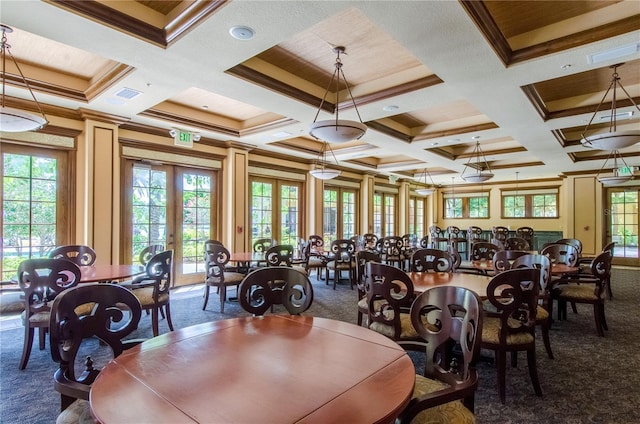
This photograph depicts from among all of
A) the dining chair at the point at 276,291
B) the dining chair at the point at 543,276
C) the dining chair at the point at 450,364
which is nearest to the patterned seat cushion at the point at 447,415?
the dining chair at the point at 450,364

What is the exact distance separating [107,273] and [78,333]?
222 cm

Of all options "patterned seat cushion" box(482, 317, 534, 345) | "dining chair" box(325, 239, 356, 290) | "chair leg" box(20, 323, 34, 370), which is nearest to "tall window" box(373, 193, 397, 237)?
"dining chair" box(325, 239, 356, 290)

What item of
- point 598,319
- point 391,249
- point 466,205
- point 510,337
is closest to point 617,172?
point 391,249

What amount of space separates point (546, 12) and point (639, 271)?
8.69 m

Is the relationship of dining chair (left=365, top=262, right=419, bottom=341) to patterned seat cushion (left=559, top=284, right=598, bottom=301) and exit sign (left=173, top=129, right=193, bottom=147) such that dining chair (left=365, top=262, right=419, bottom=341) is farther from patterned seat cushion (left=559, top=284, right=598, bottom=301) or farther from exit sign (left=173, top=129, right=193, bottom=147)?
exit sign (left=173, top=129, right=193, bottom=147)

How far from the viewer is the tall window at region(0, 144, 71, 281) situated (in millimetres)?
4211

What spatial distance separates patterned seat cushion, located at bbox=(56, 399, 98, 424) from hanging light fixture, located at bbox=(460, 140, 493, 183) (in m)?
6.24

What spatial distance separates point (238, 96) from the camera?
3885 mm

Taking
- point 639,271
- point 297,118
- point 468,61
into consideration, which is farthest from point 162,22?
point 639,271

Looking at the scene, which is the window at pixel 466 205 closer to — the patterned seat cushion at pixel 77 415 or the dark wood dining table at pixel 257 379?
the dark wood dining table at pixel 257 379

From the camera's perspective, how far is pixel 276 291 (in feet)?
7.00

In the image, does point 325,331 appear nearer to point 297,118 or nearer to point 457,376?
point 457,376

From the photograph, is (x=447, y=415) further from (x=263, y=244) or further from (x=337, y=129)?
(x=263, y=244)

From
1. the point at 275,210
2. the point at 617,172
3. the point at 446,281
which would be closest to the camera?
the point at 446,281
